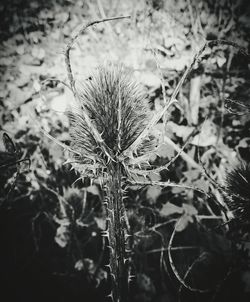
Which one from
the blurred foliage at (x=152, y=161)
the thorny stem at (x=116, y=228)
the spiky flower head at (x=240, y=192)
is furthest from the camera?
the blurred foliage at (x=152, y=161)

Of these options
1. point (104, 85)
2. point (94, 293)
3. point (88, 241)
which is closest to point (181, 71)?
point (104, 85)

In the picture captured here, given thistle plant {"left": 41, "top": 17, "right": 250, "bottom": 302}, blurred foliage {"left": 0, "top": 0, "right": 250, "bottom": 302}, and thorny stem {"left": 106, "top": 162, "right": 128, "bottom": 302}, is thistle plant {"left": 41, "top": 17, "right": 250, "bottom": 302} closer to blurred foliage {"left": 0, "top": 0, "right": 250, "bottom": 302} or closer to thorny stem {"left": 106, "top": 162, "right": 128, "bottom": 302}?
thorny stem {"left": 106, "top": 162, "right": 128, "bottom": 302}

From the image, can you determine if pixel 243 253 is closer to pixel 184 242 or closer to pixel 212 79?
pixel 184 242

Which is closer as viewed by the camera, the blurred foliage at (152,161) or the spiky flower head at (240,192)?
the spiky flower head at (240,192)

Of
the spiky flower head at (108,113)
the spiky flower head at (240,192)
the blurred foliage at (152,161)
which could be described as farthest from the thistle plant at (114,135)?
the blurred foliage at (152,161)

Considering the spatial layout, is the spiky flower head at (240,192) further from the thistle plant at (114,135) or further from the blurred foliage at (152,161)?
the thistle plant at (114,135)

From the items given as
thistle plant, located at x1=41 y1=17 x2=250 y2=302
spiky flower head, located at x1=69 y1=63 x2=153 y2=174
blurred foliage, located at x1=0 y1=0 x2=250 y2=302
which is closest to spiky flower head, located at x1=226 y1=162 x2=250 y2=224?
blurred foliage, located at x1=0 y1=0 x2=250 y2=302
